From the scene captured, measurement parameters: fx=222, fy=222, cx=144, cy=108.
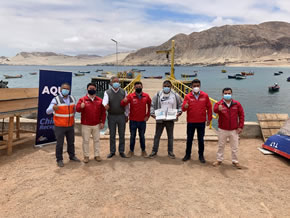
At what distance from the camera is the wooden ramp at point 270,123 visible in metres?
7.11

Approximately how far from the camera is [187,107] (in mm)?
5344

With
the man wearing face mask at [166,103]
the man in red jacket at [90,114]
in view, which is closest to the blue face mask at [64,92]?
the man in red jacket at [90,114]

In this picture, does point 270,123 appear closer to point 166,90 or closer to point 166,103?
point 166,103

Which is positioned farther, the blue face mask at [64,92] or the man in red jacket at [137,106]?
the man in red jacket at [137,106]

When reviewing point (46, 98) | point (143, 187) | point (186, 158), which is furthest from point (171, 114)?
point (46, 98)

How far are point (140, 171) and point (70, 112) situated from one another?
2114 millimetres

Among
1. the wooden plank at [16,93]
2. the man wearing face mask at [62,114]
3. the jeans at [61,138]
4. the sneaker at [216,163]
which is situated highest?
the wooden plank at [16,93]

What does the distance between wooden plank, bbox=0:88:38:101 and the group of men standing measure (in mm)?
1396

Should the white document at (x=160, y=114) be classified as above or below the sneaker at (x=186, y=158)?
above

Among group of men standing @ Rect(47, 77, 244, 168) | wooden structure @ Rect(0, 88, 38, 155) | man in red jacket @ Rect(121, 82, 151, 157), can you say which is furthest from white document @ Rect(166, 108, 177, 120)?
wooden structure @ Rect(0, 88, 38, 155)

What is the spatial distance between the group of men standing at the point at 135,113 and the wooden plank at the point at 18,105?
134 centimetres

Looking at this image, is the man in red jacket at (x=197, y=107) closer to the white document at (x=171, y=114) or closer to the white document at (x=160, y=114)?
the white document at (x=171, y=114)

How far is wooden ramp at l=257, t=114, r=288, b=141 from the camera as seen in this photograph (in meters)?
7.11

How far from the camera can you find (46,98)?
20.9 ft
